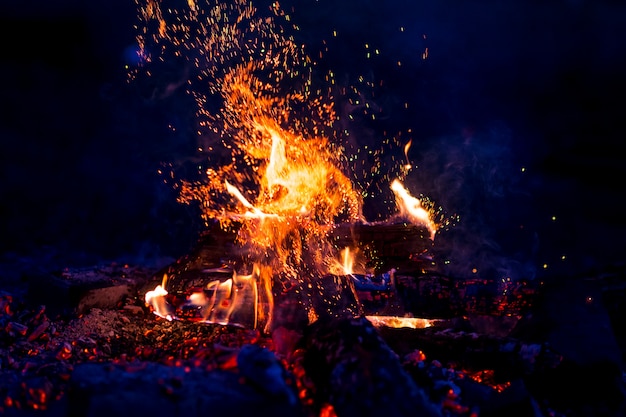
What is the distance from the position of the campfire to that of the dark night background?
1313mm

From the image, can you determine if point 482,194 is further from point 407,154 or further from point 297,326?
point 297,326

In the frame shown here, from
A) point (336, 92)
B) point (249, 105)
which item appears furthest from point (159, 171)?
point (336, 92)

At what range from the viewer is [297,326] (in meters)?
4.14

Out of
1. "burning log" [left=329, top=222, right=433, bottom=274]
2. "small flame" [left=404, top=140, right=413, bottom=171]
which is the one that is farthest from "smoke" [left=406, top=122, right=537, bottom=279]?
"burning log" [left=329, top=222, right=433, bottom=274]

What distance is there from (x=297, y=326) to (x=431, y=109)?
8.33m

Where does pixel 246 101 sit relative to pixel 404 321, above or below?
above

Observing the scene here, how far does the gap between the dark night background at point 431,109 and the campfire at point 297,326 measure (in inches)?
51.7

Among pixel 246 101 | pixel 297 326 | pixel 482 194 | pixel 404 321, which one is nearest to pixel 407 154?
pixel 482 194

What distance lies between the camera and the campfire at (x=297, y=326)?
254 centimetres

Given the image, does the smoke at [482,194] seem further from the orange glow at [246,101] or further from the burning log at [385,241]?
the burning log at [385,241]

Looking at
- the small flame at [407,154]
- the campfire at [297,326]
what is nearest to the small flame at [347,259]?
the campfire at [297,326]


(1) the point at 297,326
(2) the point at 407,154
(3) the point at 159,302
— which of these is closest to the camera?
(1) the point at 297,326

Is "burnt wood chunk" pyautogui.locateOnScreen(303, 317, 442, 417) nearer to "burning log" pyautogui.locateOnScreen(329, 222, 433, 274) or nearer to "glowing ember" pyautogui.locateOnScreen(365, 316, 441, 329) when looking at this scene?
"glowing ember" pyautogui.locateOnScreen(365, 316, 441, 329)

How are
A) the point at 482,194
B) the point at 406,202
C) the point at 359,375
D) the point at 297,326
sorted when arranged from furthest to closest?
the point at 482,194
the point at 406,202
the point at 297,326
the point at 359,375
